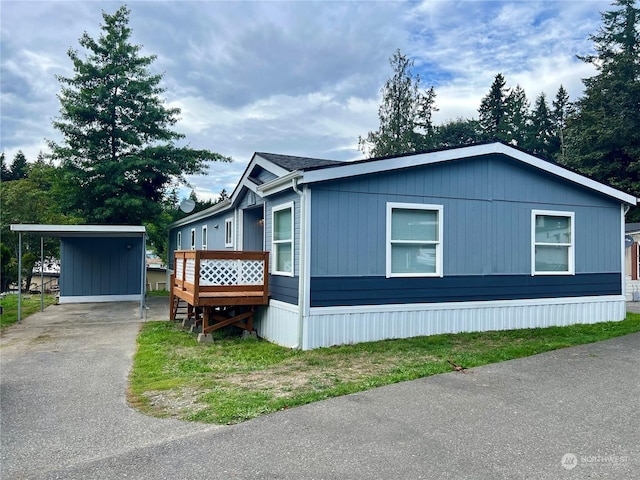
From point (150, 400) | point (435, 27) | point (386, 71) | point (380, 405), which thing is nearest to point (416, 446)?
point (380, 405)

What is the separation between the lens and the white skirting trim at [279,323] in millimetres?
7454

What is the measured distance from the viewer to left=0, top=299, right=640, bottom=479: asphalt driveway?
3.17 meters

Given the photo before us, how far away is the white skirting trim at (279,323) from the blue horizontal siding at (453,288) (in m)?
0.53

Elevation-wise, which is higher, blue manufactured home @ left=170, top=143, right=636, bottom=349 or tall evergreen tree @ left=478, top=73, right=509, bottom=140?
tall evergreen tree @ left=478, top=73, right=509, bottom=140

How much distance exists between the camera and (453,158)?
8281mm

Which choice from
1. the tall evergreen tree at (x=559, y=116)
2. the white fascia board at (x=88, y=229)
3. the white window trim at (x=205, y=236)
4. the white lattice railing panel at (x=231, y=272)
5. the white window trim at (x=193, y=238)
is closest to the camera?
the white lattice railing panel at (x=231, y=272)

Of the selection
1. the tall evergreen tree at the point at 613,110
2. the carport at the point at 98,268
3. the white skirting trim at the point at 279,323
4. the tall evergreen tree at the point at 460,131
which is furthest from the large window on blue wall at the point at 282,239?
the tall evergreen tree at the point at 460,131

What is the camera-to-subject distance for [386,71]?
30000 millimetres

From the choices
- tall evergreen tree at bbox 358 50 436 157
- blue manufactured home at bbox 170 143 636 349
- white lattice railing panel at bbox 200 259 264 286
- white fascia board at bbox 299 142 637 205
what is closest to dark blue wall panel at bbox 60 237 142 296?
blue manufactured home at bbox 170 143 636 349

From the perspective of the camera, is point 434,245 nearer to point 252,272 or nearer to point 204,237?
point 252,272

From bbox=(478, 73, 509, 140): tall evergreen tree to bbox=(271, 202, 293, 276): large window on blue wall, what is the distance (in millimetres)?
36062

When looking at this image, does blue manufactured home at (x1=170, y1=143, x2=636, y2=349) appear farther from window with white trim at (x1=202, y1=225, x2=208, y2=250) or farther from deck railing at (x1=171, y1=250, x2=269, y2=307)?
window with white trim at (x1=202, y1=225, x2=208, y2=250)

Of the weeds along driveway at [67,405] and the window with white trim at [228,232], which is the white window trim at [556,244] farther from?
the window with white trim at [228,232]

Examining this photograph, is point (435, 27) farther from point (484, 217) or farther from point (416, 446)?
point (416, 446)
